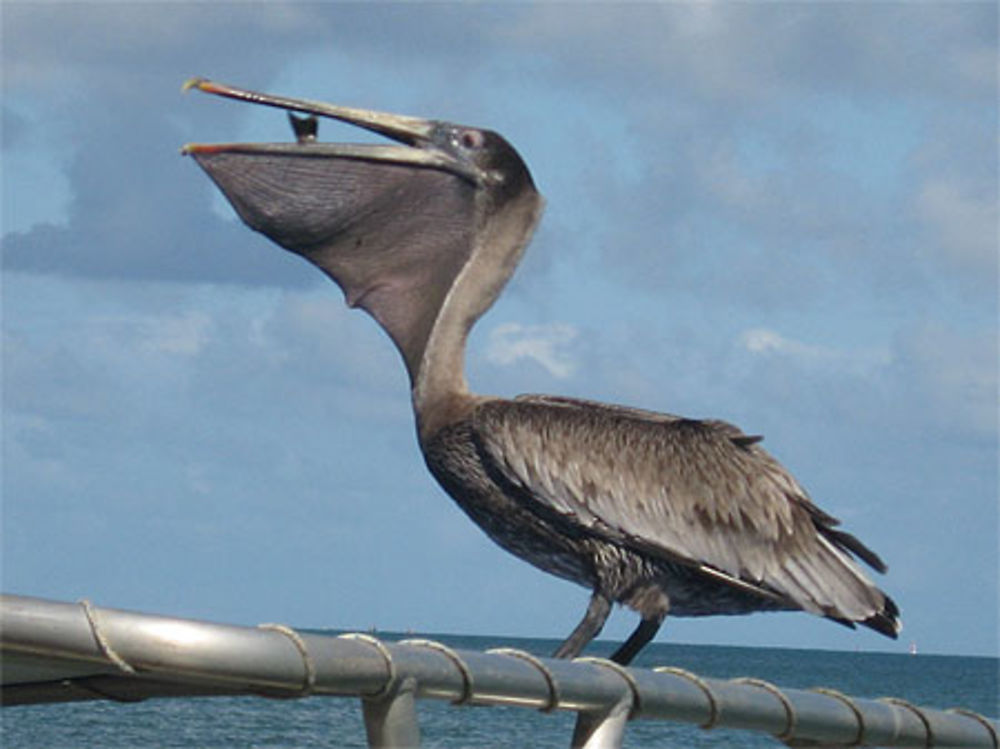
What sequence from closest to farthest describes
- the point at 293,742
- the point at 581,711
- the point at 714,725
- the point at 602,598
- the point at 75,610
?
the point at 75,610 → the point at 581,711 → the point at 714,725 → the point at 602,598 → the point at 293,742

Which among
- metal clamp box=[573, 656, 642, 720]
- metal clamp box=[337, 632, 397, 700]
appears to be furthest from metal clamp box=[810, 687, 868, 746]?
metal clamp box=[337, 632, 397, 700]

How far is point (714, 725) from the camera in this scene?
10.7 feet

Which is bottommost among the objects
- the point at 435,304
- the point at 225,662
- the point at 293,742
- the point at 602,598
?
the point at 225,662

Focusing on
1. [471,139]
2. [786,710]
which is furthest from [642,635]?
[786,710]

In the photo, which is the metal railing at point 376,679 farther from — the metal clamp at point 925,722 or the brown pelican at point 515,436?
the brown pelican at point 515,436

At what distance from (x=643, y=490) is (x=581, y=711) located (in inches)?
128

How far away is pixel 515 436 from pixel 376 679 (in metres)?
3.42

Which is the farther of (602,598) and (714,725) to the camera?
(602,598)

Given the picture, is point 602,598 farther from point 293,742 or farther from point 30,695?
point 293,742

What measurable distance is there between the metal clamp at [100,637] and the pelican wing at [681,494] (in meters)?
3.67

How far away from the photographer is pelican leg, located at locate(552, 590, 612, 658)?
19.3 feet

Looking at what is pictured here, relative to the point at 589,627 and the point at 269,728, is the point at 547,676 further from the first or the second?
the point at 269,728

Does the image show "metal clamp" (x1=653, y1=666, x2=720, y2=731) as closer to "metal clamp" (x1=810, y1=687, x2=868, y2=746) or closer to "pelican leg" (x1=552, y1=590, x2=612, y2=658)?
"metal clamp" (x1=810, y1=687, x2=868, y2=746)

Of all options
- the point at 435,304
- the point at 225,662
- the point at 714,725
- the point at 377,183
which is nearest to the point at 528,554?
the point at 435,304
